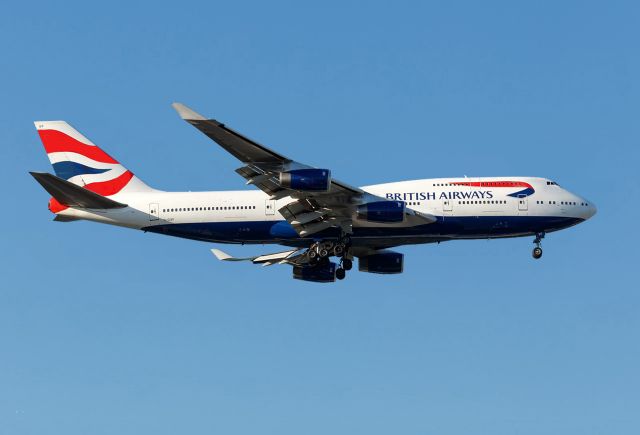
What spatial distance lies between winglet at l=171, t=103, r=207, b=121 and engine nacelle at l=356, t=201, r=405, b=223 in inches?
531

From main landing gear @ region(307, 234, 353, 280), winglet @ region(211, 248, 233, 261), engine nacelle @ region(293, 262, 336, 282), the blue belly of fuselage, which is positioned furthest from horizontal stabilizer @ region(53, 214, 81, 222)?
engine nacelle @ region(293, 262, 336, 282)

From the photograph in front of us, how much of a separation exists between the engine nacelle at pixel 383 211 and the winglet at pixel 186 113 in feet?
44.2

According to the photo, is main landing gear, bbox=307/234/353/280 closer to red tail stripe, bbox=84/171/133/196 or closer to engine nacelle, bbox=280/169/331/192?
engine nacelle, bbox=280/169/331/192

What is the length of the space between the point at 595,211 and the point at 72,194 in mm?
31485

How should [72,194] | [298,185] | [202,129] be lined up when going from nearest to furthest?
[202,129]
[298,185]
[72,194]

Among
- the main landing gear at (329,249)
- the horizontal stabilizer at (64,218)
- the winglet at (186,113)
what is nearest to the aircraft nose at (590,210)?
the main landing gear at (329,249)

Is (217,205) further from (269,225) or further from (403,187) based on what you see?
(403,187)

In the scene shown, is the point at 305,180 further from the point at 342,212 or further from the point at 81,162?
the point at 81,162

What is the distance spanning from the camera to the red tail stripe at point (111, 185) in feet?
247

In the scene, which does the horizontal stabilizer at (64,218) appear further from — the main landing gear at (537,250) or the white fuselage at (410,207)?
the main landing gear at (537,250)

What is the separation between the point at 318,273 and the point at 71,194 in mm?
16200

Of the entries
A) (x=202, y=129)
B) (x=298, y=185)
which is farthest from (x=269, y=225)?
(x=202, y=129)

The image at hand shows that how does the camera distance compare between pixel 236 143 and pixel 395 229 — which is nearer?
pixel 236 143

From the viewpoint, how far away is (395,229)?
70875 millimetres
